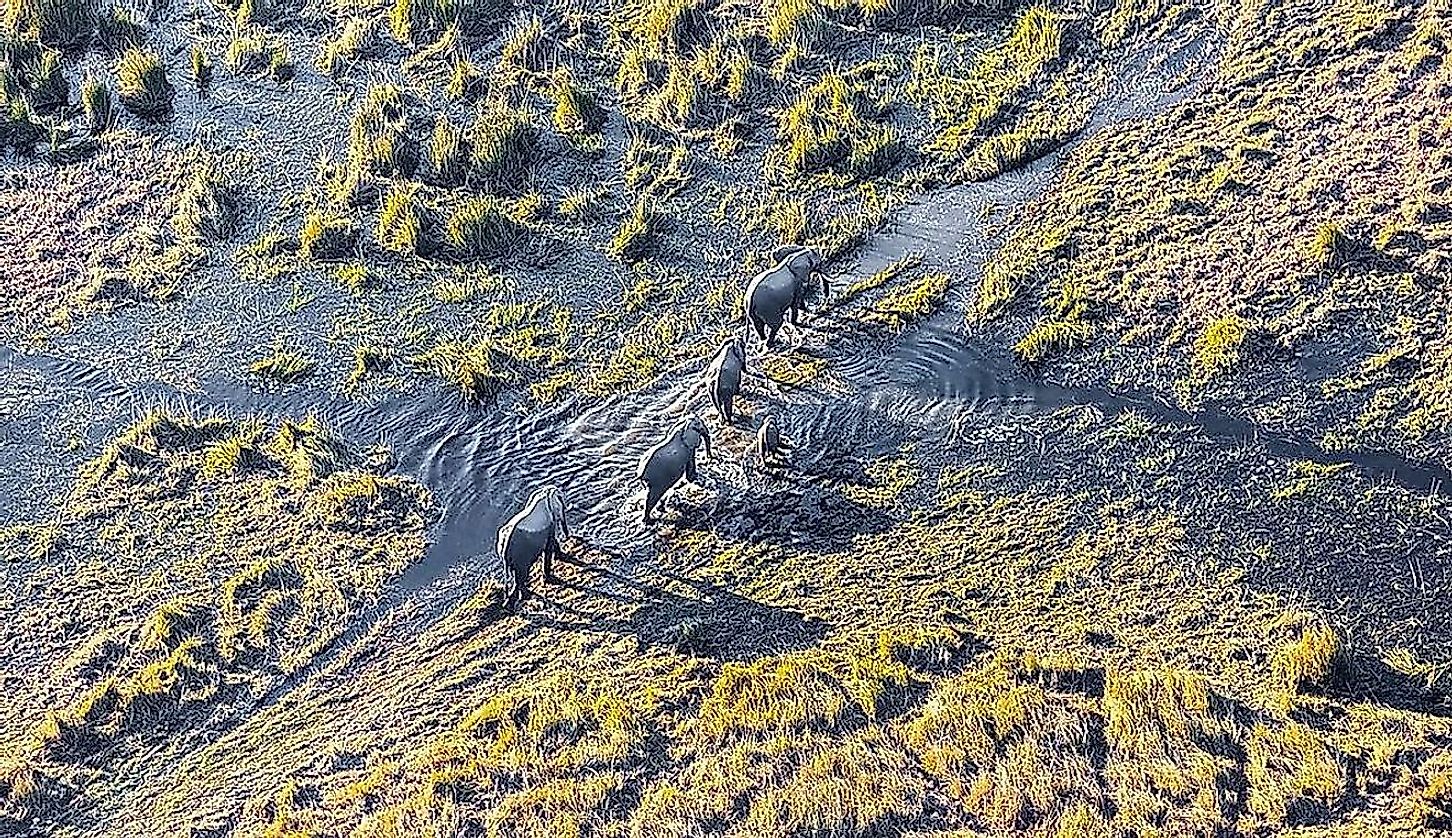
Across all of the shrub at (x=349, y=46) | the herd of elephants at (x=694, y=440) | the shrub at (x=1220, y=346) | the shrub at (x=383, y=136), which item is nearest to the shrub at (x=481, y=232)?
the shrub at (x=383, y=136)

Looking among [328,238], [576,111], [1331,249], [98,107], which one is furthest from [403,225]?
[1331,249]

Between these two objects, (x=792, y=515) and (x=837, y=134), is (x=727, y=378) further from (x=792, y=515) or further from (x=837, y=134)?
(x=837, y=134)

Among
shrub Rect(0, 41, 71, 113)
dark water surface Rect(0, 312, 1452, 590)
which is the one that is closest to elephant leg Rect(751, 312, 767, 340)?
dark water surface Rect(0, 312, 1452, 590)

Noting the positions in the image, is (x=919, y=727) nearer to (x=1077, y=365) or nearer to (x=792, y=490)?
(x=792, y=490)

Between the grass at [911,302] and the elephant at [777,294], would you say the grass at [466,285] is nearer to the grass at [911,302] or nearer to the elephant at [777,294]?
the elephant at [777,294]

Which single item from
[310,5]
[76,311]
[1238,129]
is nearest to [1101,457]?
[1238,129]

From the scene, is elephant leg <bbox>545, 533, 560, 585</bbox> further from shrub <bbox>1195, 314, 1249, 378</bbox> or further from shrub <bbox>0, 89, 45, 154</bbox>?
shrub <bbox>0, 89, 45, 154</bbox>
